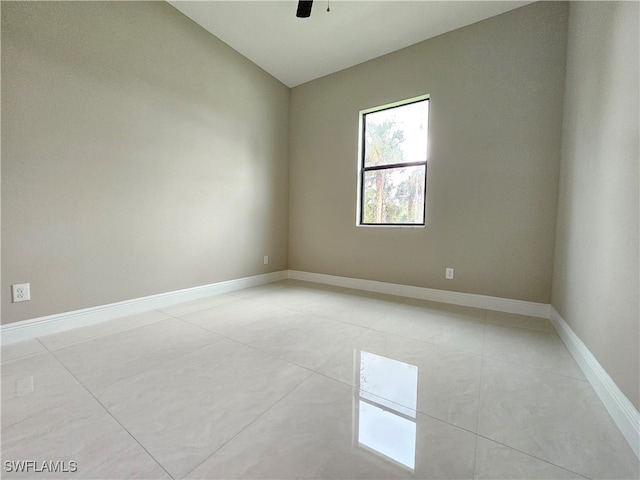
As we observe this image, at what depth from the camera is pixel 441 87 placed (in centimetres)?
275

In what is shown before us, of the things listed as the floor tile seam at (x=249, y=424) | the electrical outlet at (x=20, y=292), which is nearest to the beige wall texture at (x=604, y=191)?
the floor tile seam at (x=249, y=424)

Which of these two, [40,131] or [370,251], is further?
[370,251]

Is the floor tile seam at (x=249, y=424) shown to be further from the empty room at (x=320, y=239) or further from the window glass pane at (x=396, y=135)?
the window glass pane at (x=396, y=135)

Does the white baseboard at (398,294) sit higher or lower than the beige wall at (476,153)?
lower

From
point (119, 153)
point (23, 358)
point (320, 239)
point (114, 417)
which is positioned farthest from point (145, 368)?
point (320, 239)

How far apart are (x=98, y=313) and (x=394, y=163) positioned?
335 cm

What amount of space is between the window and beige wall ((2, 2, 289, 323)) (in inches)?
60.6

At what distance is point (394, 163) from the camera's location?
10.4ft

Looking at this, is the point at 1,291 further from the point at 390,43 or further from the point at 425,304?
the point at 390,43

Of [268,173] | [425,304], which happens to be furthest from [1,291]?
[425,304]

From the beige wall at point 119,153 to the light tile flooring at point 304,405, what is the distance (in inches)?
22.4

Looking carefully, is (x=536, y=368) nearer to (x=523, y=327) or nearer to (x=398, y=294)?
(x=523, y=327)

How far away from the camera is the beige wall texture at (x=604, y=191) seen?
1103 millimetres

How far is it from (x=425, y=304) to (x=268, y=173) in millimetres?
2676
